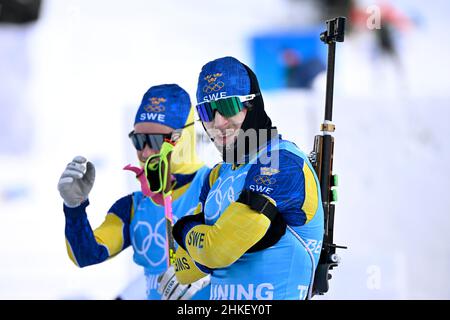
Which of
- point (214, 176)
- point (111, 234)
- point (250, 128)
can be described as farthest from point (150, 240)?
point (250, 128)

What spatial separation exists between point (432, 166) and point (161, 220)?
9.62 feet

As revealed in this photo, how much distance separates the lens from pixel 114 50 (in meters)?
7.05

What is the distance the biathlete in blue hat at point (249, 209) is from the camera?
86.8 inches

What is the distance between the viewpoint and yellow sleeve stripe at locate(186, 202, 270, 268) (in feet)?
→ 7.07

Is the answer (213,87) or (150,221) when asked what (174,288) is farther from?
(213,87)

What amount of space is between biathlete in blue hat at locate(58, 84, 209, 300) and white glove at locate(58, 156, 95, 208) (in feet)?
0.71

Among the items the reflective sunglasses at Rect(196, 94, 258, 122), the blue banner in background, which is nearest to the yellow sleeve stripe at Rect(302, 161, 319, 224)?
the reflective sunglasses at Rect(196, 94, 258, 122)

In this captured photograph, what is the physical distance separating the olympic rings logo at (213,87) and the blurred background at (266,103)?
1441 millimetres

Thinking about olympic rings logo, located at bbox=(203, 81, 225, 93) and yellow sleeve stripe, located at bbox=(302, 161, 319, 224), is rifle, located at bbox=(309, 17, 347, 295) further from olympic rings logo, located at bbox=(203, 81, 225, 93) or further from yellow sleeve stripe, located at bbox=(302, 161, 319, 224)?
olympic rings logo, located at bbox=(203, 81, 225, 93)

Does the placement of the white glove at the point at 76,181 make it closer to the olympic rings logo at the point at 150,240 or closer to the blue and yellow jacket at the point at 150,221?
the blue and yellow jacket at the point at 150,221

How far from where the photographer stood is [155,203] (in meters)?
3.48

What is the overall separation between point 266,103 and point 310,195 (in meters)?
3.40
